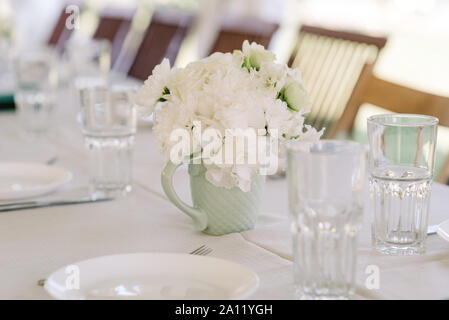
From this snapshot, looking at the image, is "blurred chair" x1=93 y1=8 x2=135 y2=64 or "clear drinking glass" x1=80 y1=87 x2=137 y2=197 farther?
"blurred chair" x1=93 y1=8 x2=135 y2=64

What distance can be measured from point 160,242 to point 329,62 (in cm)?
123

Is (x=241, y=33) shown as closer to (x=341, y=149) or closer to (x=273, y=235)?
(x=273, y=235)

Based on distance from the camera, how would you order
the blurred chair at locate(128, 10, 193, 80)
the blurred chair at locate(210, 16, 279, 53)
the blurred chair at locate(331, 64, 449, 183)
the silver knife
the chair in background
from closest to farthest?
1. the silver knife
2. the blurred chair at locate(331, 64, 449, 183)
3. the blurred chair at locate(210, 16, 279, 53)
4. the blurred chair at locate(128, 10, 193, 80)
5. the chair in background

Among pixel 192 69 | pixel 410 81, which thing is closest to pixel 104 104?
pixel 192 69

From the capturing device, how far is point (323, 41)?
86.4 inches

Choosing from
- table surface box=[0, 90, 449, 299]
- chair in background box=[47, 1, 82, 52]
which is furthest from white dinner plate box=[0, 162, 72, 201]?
chair in background box=[47, 1, 82, 52]

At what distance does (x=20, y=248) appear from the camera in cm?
103

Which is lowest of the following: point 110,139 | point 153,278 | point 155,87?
point 153,278

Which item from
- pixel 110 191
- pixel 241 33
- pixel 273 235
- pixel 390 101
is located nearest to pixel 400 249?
pixel 273 235

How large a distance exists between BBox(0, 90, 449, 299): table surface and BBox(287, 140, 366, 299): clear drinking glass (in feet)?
0.13

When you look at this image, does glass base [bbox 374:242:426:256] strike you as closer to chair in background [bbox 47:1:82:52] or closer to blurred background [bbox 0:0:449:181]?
blurred background [bbox 0:0:449:181]

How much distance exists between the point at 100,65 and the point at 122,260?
1.84 meters

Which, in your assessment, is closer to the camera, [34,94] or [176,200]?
[176,200]

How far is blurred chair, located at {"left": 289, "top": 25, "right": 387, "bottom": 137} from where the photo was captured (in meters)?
2.02
